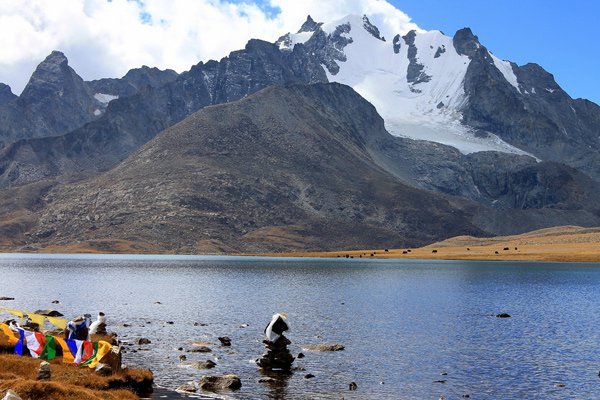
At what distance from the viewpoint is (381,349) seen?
58250 mm

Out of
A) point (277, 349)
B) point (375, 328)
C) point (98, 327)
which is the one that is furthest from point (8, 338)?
point (375, 328)

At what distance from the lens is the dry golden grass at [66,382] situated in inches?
1276

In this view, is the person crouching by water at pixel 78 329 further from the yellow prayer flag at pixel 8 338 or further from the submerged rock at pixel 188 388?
the submerged rock at pixel 188 388

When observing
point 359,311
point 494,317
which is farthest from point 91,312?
point 494,317

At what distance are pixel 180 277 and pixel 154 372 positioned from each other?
104770mm

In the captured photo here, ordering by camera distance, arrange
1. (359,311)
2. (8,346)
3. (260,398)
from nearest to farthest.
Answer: (260,398), (8,346), (359,311)

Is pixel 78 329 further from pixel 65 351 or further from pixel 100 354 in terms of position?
pixel 100 354

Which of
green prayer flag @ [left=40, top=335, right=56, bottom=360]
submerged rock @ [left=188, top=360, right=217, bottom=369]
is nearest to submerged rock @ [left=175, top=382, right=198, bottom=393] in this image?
submerged rock @ [left=188, top=360, right=217, bottom=369]

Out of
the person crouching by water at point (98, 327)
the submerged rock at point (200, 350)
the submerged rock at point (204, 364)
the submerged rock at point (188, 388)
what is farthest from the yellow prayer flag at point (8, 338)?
the submerged rock at point (200, 350)

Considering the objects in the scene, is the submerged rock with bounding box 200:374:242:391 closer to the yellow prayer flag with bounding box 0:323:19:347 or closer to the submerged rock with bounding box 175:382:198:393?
the submerged rock with bounding box 175:382:198:393

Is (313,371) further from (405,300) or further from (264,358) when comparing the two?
(405,300)

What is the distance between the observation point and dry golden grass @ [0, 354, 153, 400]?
3241 centimetres

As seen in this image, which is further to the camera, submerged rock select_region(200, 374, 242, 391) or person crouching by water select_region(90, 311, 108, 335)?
person crouching by water select_region(90, 311, 108, 335)

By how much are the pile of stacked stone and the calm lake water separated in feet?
4.92
